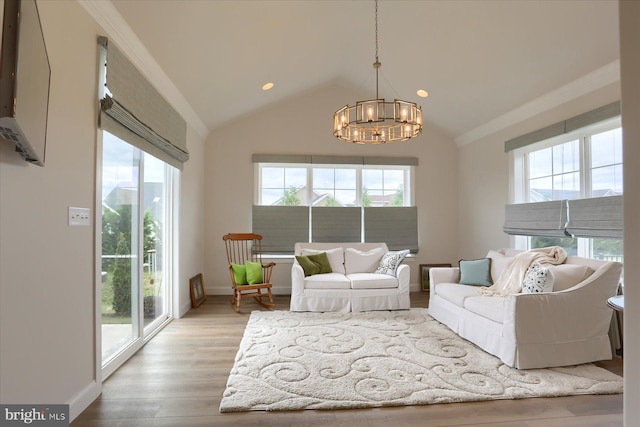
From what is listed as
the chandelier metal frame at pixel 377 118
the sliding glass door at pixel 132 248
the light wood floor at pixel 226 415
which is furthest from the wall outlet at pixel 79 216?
the chandelier metal frame at pixel 377 118

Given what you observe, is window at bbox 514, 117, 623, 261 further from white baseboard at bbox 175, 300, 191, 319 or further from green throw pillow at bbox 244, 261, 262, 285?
white baseboard at bbox 175, 300, 191, 319

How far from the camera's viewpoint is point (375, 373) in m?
2.55

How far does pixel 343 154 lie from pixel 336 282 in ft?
7.55

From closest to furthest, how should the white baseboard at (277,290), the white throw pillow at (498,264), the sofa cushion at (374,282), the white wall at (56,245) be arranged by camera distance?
1. the white wall at (56,245)
2. the white throw pillow at (498,264)
3. the sofa cushion at (374,282)
4. the white baseboard at (277,290)

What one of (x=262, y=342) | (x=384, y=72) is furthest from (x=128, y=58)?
(x=384, y=72)

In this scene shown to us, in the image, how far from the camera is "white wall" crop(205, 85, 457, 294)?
5.40 meters

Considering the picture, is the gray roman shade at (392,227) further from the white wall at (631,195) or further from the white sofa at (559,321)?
the white wall at (631,195)

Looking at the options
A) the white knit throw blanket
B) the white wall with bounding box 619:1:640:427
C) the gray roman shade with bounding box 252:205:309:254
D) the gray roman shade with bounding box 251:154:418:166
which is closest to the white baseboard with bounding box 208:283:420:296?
the gray roman shade with bounding box 252:205:309:254

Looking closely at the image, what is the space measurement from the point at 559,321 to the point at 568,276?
0.43 meters

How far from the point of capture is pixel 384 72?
15.1 feet

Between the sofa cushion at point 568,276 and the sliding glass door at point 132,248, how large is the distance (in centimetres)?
363

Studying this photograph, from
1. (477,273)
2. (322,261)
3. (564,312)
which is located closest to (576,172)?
(477,273)

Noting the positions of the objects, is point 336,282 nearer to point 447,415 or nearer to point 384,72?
point 447,415

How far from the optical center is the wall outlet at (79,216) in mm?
1999
